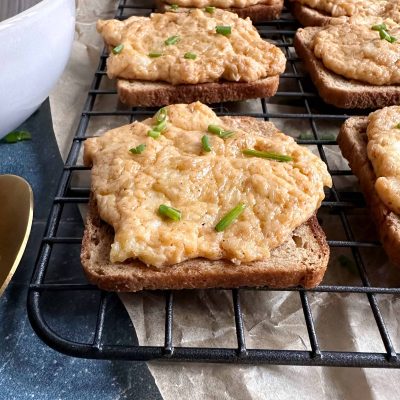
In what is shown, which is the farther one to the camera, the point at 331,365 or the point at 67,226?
the point at 67,226

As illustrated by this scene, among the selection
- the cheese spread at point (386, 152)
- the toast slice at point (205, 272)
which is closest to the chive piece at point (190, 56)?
the cheese spread at point (386, 152)

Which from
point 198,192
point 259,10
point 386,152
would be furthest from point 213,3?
point 198,192

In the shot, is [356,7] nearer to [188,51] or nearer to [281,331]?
[188,51]

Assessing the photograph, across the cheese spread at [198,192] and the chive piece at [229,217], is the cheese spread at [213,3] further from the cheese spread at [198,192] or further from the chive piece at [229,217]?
Answer: the chive piece at [229,217]

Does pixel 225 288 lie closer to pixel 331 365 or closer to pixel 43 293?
pixel 331 365

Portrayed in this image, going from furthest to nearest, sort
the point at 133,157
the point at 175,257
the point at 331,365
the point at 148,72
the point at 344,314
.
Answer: the point at 148,72 < the point at 133,157 < the point at 344,314 < the point at 175,257 < the point at 331,365

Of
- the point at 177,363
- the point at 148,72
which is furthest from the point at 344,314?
the point at 148,72
